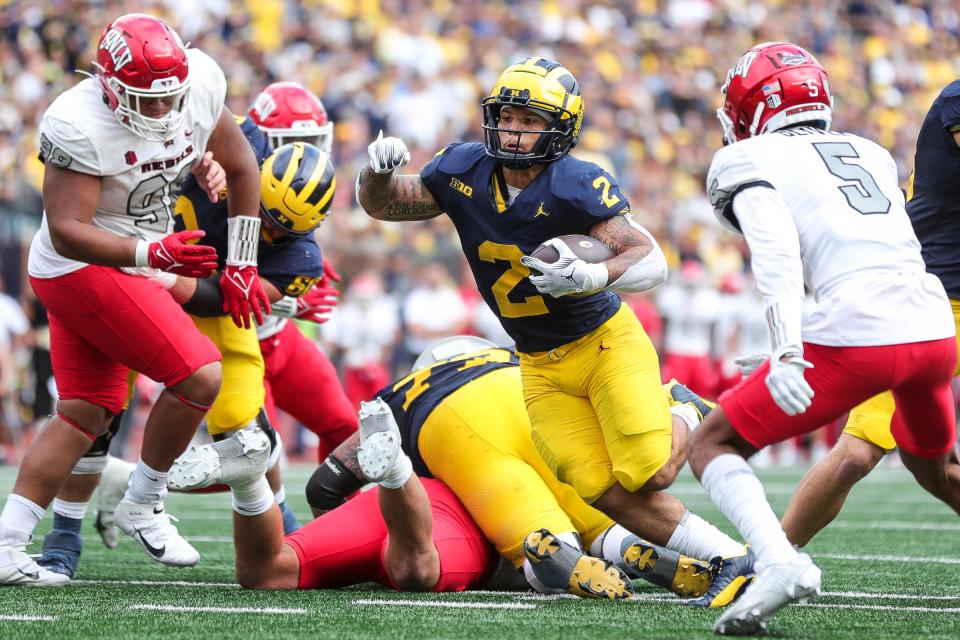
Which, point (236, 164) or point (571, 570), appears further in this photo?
point (236, 164)

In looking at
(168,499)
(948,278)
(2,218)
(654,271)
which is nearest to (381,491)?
(654,271)

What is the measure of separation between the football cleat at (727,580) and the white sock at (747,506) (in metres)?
0.47

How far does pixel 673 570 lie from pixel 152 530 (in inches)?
69.2

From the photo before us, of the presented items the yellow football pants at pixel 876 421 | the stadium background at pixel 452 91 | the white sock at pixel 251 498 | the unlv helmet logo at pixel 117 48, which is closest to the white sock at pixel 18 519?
the white sock at pixel 251 498

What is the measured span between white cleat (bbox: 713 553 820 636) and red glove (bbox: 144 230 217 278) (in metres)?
1.92

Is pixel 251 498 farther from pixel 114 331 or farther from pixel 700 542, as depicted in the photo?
pixel 700 542

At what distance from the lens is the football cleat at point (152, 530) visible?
4.53 m

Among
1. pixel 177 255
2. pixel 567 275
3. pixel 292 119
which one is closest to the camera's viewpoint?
pixel 567 275

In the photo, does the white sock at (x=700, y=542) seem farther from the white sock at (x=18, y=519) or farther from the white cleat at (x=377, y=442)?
the white sock at (x=18, y=519)

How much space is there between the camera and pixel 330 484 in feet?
15.0

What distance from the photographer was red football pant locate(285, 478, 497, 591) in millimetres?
4070

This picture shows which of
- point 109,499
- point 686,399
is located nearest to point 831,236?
point 686,399

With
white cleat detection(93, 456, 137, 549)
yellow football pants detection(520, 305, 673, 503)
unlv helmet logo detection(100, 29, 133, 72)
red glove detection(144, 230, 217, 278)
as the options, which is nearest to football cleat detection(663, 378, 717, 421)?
yellow football pants detection(520, 305, 673, 503)

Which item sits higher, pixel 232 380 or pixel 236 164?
pixel 236 164
